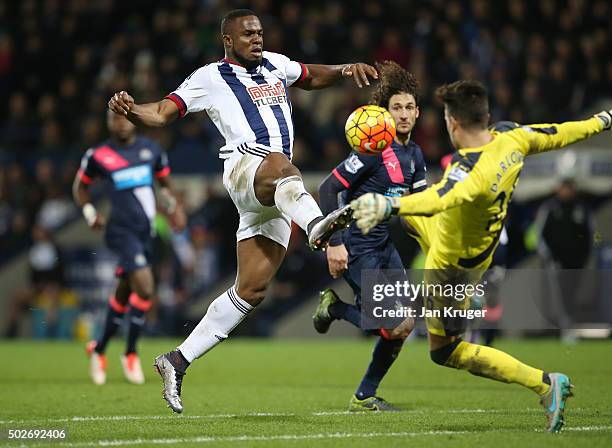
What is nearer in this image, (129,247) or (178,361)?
(178,361)

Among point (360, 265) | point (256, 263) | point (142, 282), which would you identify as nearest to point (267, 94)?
point (256, 263)

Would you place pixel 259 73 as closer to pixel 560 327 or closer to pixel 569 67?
pixel 560 327

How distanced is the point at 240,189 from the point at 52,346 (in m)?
9.78

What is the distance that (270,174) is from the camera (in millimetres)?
6789

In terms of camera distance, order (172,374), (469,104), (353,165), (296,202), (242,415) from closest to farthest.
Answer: (469,104)
(296,202)
(172,374)
(242,415)
(353,165)

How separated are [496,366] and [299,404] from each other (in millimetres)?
2179

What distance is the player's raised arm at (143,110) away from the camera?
642 cm

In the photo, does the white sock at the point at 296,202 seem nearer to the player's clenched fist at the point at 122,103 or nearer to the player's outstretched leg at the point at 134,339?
the player's clenched fist at the point at 122,103

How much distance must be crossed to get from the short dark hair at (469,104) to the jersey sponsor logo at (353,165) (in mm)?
1459

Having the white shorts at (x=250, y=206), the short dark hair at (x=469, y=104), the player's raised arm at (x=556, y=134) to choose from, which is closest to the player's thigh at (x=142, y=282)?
the white shorts at (x=250, y=206)

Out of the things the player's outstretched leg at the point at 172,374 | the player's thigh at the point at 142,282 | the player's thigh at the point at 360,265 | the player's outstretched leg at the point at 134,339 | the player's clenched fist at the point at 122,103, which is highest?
the player's clenched fist at the point at 122,103

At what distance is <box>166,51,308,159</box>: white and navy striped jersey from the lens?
7.01 meters

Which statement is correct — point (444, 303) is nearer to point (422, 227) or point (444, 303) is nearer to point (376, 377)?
point (422, 227)

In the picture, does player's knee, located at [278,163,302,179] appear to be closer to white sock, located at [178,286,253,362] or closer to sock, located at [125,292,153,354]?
white sock, located at [178,286,253,362]
